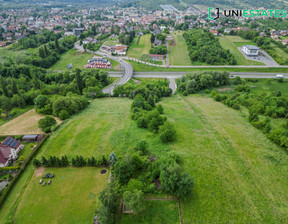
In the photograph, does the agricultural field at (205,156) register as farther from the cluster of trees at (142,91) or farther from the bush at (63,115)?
the cluster of trees at (142,91)

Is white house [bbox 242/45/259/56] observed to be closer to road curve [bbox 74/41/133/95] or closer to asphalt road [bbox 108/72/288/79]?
asphalt road [bbox 108/72/288/79]

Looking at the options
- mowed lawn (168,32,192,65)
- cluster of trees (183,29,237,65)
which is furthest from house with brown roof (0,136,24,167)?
cluster of trees (183,29,237,65)

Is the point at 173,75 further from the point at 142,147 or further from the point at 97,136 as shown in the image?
the point at 142,147

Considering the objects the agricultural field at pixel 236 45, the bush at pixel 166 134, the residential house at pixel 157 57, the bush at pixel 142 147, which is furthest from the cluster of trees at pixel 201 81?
the bush at pixel 142 147

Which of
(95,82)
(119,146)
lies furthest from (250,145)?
(95,82)

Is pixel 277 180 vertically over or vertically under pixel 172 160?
under

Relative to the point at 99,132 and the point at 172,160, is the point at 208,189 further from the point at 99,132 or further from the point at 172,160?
the point at 99,132
